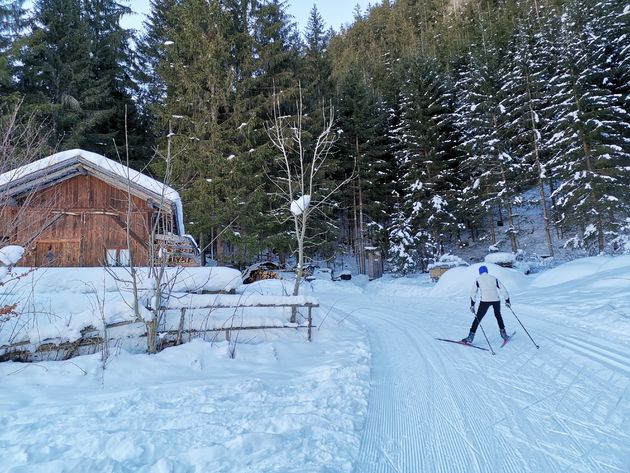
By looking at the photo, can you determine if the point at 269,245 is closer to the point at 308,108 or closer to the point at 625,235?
the point at 308,108

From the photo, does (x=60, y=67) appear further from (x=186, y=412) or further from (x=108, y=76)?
(x=186, y=412)

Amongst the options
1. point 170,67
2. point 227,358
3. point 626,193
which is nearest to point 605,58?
point 626,193

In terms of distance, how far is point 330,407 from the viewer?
4023 mm

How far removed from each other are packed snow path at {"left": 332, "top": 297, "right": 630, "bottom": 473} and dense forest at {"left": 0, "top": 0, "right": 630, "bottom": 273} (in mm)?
11423

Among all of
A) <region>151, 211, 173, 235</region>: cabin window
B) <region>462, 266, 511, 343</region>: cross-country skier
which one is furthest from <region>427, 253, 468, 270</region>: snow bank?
<region>151, 211, 173, 235</region>: cabin window

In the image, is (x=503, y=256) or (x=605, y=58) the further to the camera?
(x=605, y=58)

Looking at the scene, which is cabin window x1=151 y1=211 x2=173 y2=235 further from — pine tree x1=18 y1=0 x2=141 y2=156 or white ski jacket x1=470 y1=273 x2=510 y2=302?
pine tree x1=18 y1=0 x2=141 y2=156

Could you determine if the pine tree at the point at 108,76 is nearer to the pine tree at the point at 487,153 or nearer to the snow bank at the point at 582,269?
the pine tree at the point at 487,153

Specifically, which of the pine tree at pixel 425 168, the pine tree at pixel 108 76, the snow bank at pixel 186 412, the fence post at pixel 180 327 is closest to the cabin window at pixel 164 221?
the fence post at pixel 180 327

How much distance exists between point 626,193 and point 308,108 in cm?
1982

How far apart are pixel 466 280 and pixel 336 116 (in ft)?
54.2

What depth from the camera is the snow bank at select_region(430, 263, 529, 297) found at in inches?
592

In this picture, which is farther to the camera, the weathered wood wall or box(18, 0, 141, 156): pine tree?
box(18, 0, 141, 156): pine tree

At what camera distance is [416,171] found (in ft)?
85.9
